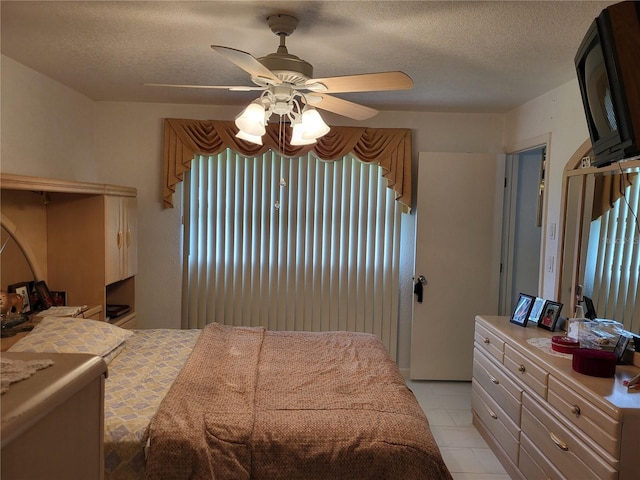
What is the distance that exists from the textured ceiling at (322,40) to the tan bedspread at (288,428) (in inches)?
70.3

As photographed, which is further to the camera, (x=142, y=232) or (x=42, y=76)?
(x=142, y=232)

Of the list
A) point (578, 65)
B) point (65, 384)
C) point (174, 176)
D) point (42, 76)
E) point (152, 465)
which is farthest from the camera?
point (174, 176)

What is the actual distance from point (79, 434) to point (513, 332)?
8.57ft

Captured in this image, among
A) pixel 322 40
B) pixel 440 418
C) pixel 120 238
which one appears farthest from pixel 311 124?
pixel 440 418

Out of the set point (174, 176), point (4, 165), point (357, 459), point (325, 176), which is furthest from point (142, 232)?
point (357, 459)

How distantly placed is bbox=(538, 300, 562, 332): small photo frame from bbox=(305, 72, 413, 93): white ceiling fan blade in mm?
1741

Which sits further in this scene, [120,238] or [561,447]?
[120,238]

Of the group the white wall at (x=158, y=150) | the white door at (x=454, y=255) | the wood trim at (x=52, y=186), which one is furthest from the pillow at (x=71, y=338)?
the white door at (x=454, y=255)

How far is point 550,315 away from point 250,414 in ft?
6.57

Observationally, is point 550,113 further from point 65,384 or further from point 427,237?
point 65,384

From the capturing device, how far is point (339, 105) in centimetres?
236

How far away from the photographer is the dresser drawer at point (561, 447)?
178 centimetres

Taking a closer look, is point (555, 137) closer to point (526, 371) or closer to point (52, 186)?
point (526, 371)

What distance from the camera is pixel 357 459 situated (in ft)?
5.82
